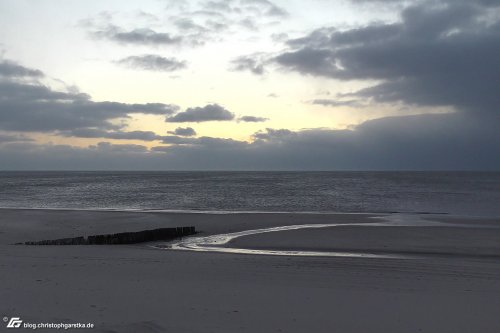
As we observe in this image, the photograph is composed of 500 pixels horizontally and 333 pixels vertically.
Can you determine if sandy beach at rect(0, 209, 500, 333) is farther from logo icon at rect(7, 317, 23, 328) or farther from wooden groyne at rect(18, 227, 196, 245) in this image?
wooden groyne at rect(18, 227, 196, 245)

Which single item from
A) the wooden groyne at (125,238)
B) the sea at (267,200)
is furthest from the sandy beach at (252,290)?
the sea at (267,200)

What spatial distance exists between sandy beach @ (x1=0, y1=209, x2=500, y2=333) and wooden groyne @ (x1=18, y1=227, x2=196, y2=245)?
1.38 metres

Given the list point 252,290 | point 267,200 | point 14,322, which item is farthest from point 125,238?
point 267,200

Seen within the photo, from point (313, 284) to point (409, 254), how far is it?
960 centimetres

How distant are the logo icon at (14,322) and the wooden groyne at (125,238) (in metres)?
14.1

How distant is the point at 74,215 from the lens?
3822 centimetres

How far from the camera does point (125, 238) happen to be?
23.1 metres

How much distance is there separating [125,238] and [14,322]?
15414 millimetres

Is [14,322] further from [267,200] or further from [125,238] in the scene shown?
[267,200]

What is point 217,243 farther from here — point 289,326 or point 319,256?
point 289,326

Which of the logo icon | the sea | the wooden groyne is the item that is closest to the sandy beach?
the logo icon

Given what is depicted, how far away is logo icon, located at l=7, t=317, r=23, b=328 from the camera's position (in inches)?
306

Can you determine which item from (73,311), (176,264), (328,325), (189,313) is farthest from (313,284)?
(73,311)

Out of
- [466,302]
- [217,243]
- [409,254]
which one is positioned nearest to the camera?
[466,302]
